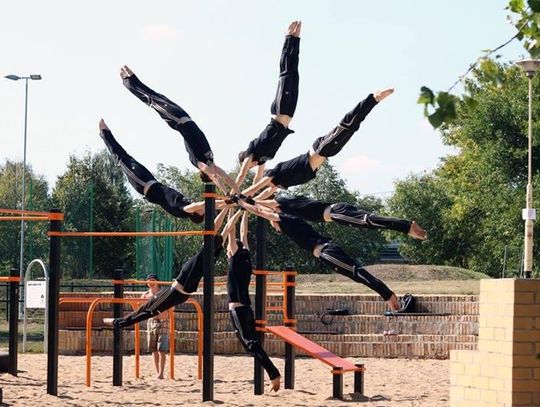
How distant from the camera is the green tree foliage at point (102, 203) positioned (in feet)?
163

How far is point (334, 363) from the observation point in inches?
587

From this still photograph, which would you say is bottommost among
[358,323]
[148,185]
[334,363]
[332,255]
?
[358,323]

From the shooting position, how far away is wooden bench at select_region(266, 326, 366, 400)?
14.9 m

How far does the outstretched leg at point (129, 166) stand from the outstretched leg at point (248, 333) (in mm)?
2169

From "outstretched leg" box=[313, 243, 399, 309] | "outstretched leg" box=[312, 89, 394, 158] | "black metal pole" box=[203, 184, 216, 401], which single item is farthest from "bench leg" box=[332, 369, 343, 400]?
"outstretched leg" box=[312, 89, 394, 158]

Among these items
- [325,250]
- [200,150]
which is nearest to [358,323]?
[200,150]

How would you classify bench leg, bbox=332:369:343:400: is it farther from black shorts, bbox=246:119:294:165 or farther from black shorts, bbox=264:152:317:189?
black shorts, bbox=246:119:294:165

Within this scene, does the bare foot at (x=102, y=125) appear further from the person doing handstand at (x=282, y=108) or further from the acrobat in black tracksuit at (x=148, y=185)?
the person doing handstand at (x=282, y=108)

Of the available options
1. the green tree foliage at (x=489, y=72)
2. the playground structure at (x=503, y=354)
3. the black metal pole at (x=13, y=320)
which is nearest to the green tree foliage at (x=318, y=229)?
the black metal pole at (x=13, y=320)

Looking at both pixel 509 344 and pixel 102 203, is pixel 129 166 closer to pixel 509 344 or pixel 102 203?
pixel 509 344

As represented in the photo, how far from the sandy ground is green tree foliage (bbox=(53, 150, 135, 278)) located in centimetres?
1718

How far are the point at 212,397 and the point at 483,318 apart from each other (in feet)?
20.9

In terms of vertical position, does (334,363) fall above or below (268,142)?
below

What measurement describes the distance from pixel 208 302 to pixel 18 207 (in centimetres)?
5154
